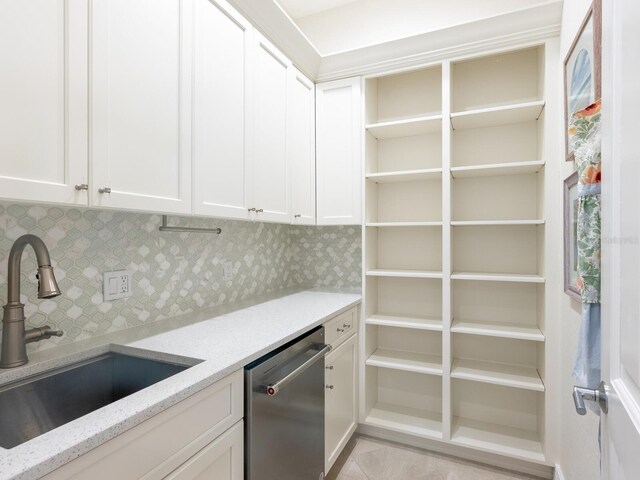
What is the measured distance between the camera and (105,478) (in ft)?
2.48

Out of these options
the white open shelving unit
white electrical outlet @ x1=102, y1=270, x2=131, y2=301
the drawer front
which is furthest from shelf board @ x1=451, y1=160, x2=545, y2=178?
white electrical outlet @ x1=102, y1=270, x2=131, y2=301

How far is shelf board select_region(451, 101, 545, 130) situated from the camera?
1.92m

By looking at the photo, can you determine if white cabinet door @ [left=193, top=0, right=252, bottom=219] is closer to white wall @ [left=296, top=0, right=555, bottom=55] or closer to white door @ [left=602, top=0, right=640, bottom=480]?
white wall @ [left=296, top=0, right=555, bottom=55]

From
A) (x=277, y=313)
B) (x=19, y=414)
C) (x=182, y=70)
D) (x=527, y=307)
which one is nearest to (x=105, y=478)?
(x=19, y=414)

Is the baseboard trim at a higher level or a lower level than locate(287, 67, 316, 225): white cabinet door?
lower

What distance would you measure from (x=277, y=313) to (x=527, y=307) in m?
1.55

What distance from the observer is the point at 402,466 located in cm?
201

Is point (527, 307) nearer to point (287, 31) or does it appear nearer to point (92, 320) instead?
point (287, 31)

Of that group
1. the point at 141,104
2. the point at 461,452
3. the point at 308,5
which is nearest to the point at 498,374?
the point at 461,452

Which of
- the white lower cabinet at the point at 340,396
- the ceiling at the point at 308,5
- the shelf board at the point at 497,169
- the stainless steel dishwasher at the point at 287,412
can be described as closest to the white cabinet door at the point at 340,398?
the white lower cabinet at the point at 340,396

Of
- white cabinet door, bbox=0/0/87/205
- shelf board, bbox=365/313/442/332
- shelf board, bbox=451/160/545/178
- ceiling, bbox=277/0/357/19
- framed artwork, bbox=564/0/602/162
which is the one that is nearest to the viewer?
white cabinet door, bbox=0/0/87/205

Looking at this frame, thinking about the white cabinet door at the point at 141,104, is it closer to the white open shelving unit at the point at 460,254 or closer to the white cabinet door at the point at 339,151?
the white cabinet door at the point at 339,151

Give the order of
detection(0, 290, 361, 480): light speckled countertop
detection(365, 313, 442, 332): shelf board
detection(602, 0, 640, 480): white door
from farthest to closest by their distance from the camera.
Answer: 1. detection(365, 313, 442, 332): shelf board
2. detection(0, 290, 361, 480): light speckled countertop
3. detection(602, 0, 640, 480): white door

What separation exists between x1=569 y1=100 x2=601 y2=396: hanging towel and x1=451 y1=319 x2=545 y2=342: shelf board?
0.91m
